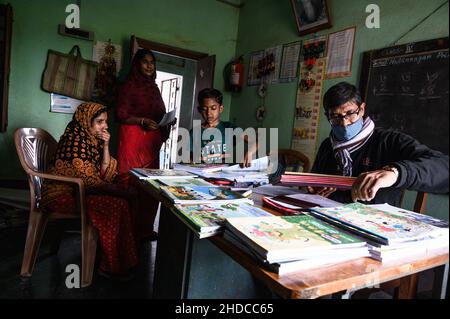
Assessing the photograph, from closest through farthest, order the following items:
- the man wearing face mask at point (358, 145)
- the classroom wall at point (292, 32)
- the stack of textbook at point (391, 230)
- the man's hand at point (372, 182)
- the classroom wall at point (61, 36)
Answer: the stack of textbook at point (391, 230) < the man's hand at point (372, 182) < the man wearing face mask at point (358, 145) < the classroom wall at point (292, 32) < the classroom wall at point (61, 36)

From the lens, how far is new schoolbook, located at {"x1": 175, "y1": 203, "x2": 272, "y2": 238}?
694 mm

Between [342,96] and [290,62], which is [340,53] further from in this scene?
[342,96]

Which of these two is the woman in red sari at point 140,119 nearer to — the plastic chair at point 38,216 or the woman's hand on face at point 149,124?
the woman's hand on face at point 149,124

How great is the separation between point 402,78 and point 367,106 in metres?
0.29

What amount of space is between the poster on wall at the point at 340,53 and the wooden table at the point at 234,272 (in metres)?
1.86

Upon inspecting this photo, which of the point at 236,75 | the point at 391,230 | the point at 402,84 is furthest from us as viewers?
the point at 236,75

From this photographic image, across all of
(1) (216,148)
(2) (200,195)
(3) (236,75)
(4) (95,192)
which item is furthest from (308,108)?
(2) (200,195)

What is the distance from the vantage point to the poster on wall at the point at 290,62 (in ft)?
9.61

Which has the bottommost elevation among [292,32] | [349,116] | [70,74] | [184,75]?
[349,116]

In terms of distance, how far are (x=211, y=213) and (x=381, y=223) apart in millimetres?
418

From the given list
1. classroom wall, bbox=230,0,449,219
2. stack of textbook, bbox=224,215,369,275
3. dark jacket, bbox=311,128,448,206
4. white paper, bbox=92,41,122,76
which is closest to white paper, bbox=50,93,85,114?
white paper, bbox=92,41,122,76

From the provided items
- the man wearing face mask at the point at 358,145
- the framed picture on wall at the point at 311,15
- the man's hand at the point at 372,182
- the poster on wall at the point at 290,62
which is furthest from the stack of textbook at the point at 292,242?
the poster on wall at the point at 290,62

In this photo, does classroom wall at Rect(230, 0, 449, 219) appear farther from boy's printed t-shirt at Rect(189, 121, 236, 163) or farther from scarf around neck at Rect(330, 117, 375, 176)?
boy's printed t-shirt at Rect(189, 121, 236, 163)

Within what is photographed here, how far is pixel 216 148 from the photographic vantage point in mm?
2240
